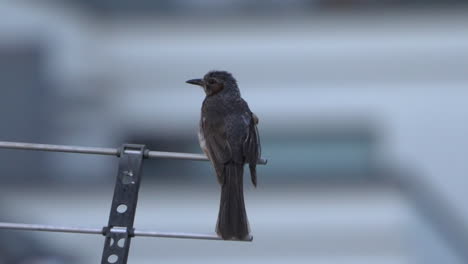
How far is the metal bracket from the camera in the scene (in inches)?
165

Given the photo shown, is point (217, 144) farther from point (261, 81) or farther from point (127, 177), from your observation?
point (261, 81)

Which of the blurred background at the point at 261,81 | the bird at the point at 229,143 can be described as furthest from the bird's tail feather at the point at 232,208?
the blurred background at the point at 261,81

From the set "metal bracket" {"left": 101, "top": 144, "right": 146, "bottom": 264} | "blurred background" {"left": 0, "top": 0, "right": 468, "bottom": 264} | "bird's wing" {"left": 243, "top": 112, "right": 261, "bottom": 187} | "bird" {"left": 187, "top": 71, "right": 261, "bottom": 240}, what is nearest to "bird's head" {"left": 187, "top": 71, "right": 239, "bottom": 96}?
"bird" {"left": 187, "top": 71, "right": 261, "bottom": 240}

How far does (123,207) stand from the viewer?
170 inches

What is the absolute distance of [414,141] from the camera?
19047 millimetres

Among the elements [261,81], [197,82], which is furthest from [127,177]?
[261,81]

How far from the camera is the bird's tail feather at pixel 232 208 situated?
504 cm

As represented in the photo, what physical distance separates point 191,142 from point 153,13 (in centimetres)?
256

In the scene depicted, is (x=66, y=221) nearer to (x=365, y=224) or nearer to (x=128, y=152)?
(x=365, y=224)

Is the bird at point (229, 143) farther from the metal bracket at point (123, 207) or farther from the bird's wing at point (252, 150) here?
the metal bracket at point (123, 207)

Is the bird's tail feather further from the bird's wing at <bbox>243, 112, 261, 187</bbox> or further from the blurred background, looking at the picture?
the blurred background

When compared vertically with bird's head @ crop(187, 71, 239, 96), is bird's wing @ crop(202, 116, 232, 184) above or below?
below

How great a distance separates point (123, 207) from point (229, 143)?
6.68ft

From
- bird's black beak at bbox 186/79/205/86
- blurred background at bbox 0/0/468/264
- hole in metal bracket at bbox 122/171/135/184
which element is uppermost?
bird's black beak at bbox 186/79/205/86
